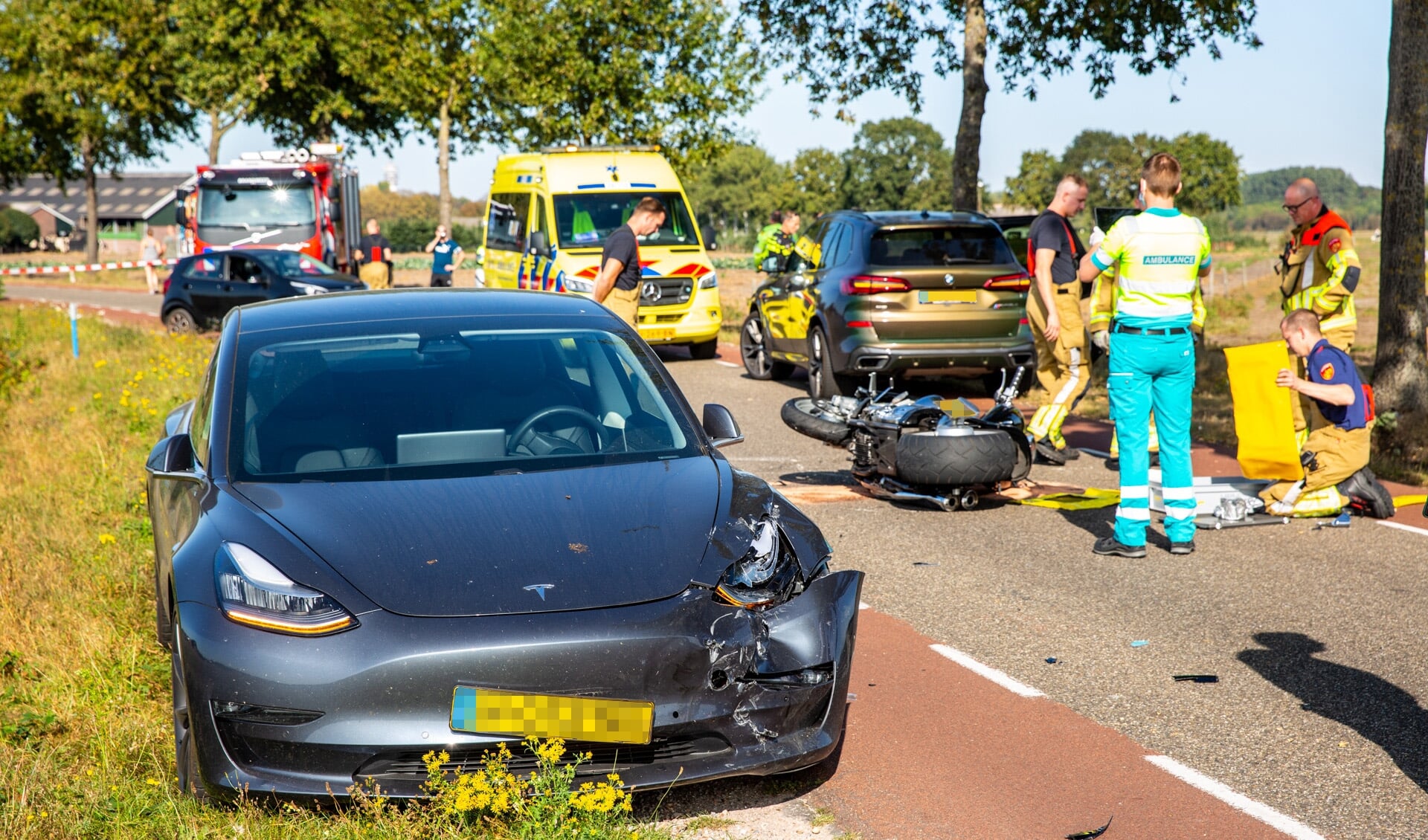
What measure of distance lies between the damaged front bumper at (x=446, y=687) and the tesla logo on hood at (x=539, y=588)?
0.28 ft

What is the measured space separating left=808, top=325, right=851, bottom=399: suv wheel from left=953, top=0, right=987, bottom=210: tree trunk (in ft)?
23.6

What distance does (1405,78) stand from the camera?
34.4 feet

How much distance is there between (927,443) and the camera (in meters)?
7.88

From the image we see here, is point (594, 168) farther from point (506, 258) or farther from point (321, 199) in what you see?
point (321, 199)

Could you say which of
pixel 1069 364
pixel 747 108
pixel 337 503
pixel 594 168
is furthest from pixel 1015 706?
pixel 747 108

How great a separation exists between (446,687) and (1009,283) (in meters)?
9.80

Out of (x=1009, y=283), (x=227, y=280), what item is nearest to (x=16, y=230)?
(x=227, y=280)

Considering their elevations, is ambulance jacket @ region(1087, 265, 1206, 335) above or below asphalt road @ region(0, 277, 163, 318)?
above

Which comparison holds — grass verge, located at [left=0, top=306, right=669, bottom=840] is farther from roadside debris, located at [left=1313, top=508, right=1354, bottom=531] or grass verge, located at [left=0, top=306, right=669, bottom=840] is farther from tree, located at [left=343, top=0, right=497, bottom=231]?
tree, located at [left=343, top=0, right=497, bottom=231]

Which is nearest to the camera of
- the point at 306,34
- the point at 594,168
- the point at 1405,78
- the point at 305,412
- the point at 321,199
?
the point at 305,412

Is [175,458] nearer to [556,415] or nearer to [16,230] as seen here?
[556,415]

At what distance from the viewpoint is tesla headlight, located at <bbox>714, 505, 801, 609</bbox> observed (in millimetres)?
3752

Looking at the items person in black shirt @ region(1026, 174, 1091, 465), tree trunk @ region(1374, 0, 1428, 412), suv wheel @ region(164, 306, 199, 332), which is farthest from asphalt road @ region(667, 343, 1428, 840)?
suv wheel @ region(164, 306, 199, 332)

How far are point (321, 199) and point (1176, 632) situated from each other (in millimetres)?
21275
